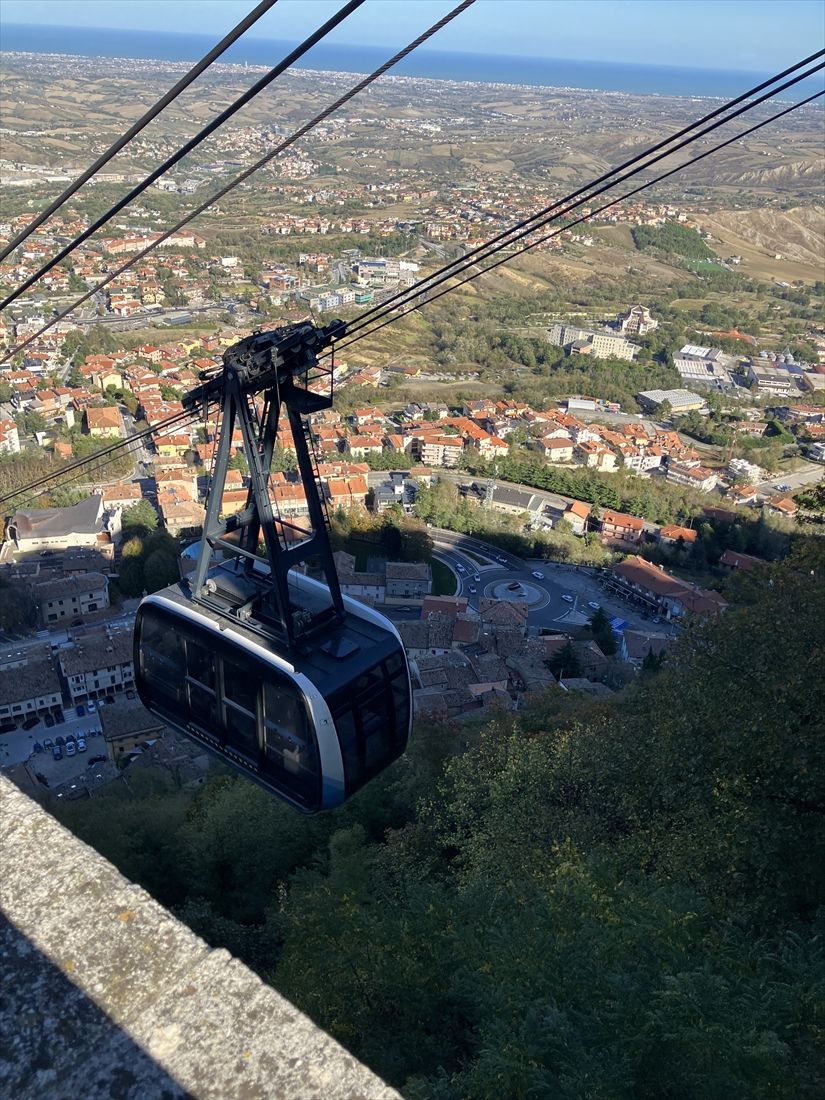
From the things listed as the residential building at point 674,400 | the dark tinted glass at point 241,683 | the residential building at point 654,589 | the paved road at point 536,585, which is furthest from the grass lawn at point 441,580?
the residential building at point 674,400

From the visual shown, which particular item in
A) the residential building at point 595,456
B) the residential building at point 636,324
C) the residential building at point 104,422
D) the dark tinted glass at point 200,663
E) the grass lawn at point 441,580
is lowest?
the grass lawn at point 441,580

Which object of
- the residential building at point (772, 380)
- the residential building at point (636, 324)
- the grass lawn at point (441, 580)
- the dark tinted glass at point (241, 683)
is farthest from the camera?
the residential building at point (636, 324)

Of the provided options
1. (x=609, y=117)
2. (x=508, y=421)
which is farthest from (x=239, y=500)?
(x=609, y=117)

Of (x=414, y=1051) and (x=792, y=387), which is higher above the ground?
(x=414, y=1051)

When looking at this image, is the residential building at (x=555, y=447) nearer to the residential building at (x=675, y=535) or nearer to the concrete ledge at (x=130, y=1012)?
the residential building at (x=675, y=535)

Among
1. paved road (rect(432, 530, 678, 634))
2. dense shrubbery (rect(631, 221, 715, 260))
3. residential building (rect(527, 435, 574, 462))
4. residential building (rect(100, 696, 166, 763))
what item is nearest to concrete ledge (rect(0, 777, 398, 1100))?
residential building (rect(100, 696, 166, 763))

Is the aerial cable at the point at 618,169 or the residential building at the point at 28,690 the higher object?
the aerial cable at the point at 618,169

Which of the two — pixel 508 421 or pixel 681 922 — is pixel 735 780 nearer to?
pixel 681 922

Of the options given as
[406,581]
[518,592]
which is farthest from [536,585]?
[406,581]
